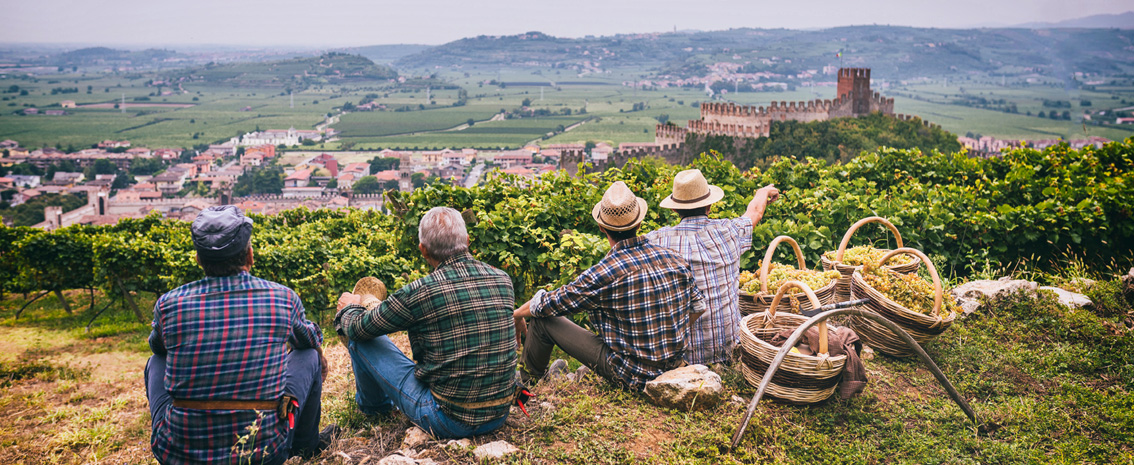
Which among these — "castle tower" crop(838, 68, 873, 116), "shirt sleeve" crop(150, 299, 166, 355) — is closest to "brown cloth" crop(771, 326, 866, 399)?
"shirt sleeve" crop(150, 299, 166, 355)

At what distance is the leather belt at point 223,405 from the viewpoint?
2.74 meters

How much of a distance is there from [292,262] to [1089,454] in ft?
34.6

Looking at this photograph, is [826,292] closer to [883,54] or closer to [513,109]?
[513,109]

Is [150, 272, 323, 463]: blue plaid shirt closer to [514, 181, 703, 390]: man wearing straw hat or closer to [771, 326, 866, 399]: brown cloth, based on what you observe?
[514, 181, 703, 390]: man wearing straw hat

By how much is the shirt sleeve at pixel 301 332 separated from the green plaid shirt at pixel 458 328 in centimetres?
16

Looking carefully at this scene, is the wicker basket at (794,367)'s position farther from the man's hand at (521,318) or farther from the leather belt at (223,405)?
the leather belt at (223,405)

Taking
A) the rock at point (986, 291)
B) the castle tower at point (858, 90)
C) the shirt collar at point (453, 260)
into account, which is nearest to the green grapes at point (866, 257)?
the rock at point (986, 291)

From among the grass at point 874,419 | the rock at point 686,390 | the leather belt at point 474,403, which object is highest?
the leather belt at point 474,403

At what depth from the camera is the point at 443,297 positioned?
9.86ft

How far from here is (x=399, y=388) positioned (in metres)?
3.29

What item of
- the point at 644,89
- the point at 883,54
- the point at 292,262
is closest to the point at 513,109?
the point at 644,89

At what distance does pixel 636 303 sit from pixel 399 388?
126 centimetres

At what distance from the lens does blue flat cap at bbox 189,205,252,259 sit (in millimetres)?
2729

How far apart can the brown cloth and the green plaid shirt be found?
4.97ft
